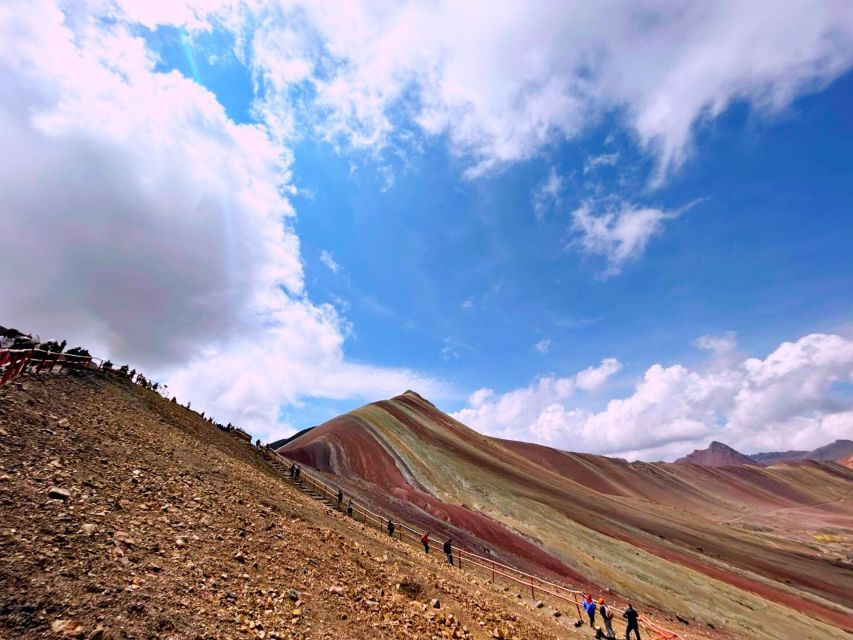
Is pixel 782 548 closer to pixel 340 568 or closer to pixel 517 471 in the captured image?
pixel 517 471

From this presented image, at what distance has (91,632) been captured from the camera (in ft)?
23.3

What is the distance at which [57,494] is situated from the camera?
10312 mm

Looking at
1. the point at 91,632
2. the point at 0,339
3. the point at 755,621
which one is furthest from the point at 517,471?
the point at 91,632

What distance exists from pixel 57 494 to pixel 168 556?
3125 millimetres

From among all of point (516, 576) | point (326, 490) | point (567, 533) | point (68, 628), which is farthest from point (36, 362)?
point (567, 533)

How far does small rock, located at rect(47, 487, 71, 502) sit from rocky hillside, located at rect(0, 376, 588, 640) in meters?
0.03

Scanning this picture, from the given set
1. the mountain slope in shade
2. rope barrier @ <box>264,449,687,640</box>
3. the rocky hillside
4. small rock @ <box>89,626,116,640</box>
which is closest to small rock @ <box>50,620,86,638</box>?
the rocky hillside

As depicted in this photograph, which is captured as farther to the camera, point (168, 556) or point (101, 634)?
point (168, 556)

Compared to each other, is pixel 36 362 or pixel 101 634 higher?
pixel 36 362

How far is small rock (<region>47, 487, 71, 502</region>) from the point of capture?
10220 millimetres

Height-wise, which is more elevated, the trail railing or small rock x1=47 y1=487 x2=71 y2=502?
the trail railing

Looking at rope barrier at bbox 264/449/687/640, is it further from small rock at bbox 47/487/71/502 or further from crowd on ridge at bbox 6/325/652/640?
small rock at bbox 47/487/71/502

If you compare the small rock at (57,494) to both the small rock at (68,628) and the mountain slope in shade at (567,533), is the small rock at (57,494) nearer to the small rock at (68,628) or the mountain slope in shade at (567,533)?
the small rock at (68,628)

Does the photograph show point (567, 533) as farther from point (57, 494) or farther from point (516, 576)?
point (57, 494)
